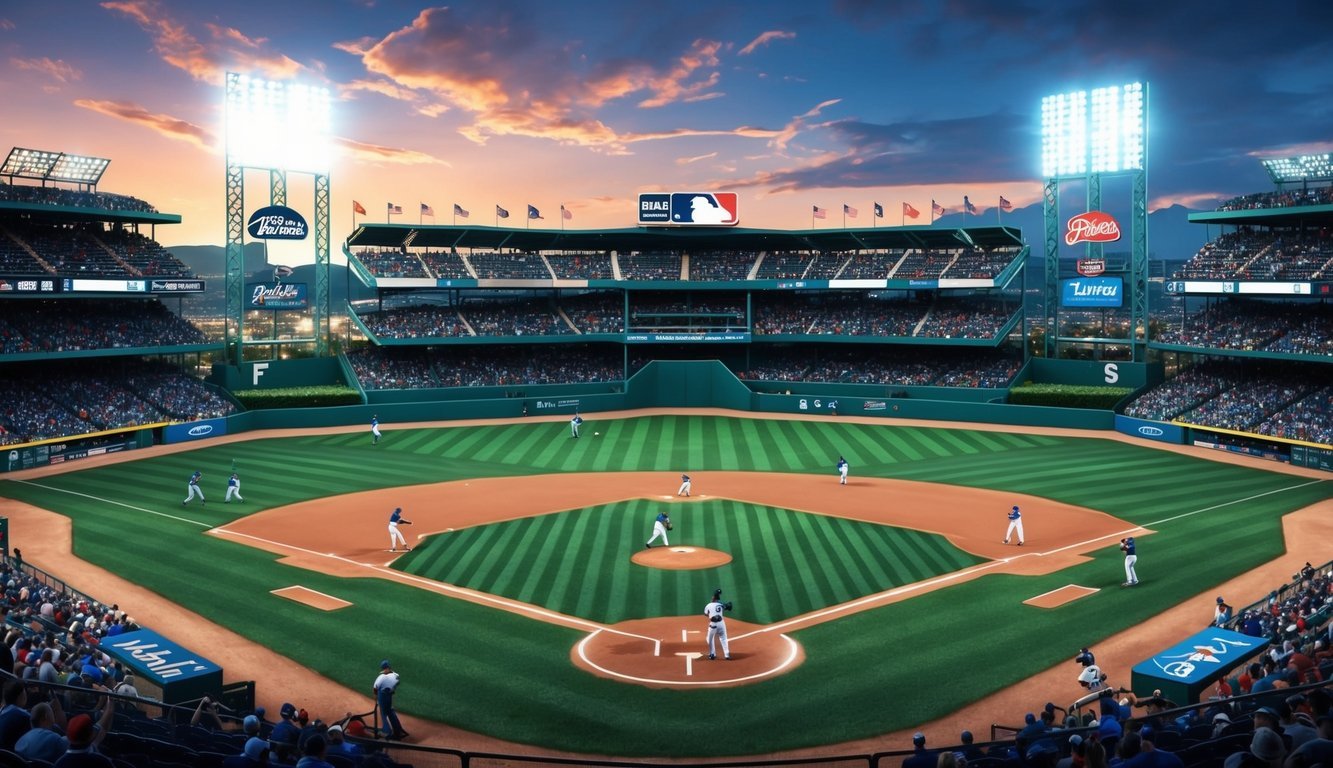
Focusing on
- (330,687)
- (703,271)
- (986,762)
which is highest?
(703,271)

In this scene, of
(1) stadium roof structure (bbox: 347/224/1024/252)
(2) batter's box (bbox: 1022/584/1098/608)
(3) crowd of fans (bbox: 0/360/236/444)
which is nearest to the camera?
(2) batter's box (bbox: 1022/584/1098/608)

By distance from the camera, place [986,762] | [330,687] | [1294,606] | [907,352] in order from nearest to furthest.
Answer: [986,762] → [330,687] → [1294,606] → [907,352]

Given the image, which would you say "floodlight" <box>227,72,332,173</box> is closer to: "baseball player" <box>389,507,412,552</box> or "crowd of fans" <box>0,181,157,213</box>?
"crowd of fans" <box>0,181,157,213</box>

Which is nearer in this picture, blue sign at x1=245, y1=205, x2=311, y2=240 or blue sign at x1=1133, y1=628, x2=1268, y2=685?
blue sign at x1=1133, y1=628, x2=1268, y2=685

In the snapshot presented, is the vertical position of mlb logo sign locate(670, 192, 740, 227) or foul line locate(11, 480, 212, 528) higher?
mlb logo sign locate(670, 192, 740, 227)

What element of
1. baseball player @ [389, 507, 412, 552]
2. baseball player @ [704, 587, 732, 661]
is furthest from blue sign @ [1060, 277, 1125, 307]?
baseball player @ [704, 587, 732, 661]

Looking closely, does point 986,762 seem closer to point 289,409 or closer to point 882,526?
point 882,526

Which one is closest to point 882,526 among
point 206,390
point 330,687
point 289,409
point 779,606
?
point 779,606
